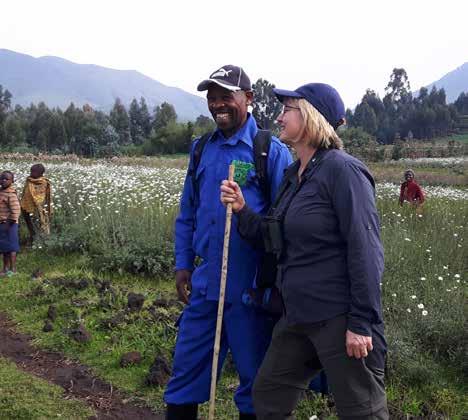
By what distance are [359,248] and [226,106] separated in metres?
1.15

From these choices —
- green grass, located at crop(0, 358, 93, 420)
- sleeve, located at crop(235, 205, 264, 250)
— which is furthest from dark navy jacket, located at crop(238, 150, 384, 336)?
green grass, located at crop(0, 358, 93, 420)

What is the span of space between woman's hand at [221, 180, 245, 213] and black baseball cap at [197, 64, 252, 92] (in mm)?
517

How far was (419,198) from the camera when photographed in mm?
9766

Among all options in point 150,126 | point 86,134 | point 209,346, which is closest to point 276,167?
point 209,346

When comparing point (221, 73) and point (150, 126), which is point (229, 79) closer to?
point (221, 73)

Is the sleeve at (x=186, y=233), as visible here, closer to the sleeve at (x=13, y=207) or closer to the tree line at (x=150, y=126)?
the sleeve at (x=13, y=207)

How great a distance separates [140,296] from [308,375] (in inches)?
140

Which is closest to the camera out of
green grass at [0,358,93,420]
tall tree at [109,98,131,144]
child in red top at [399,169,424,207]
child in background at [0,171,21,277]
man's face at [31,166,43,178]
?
green grass at [0,358,93,420]

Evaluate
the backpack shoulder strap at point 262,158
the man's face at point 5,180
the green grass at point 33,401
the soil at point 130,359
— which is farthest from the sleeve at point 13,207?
the backpack shoulder strap at point 262,158

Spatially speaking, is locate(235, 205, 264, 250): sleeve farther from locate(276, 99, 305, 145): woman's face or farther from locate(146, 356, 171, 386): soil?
locate(146, 356, 171, 386): soil

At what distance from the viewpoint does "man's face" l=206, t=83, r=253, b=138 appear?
9.75 ft

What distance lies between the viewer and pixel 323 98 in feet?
8.26

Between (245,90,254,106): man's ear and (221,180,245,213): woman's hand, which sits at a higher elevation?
(245,90,254,106): man's ear

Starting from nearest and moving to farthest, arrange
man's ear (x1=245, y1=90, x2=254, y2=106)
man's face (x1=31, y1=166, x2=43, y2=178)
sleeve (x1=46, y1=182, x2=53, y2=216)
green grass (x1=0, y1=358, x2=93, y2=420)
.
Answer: man's ear (x1=245, y1=90, x2=254, y2=106) → green grass (x1=0, y1=358, x2=93, y2=420) → man's face (x1=31, y1=166, x2=43, y2=178) → sleeve (x1=46, y1=182, x2=53, y2=216)
